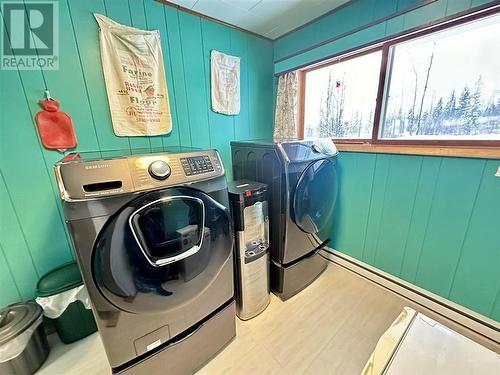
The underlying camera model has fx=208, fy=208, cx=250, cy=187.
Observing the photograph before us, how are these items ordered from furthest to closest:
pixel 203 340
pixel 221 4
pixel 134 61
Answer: pixel 221 4 < pixel 134 61 < pixel 203 340

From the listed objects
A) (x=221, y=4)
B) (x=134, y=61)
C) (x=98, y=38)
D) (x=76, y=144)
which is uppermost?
(x=221, y=4)

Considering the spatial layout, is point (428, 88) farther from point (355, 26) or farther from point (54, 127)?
point (54, 127)

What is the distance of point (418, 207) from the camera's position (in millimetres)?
1479

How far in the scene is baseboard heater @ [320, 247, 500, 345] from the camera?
4.21 ft

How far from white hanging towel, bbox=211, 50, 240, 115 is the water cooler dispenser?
2.98 ft

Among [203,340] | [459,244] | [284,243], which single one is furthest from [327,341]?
[459,244]

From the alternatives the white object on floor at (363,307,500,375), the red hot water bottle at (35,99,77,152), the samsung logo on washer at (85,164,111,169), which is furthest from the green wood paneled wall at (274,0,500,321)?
the red hot water bottle at (35,99,77,152)

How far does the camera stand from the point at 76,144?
4.39 ft

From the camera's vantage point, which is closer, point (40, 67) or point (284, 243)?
point (40, 67)

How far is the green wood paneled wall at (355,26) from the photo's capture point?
1243 millimetres

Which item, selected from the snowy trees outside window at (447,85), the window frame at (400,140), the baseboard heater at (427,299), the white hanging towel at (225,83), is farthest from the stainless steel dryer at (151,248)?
the snowy trees outside window at (447,85)

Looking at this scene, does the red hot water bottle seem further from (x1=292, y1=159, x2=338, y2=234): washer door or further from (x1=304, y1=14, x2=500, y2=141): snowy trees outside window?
(x1=304, y1=14, x2=500, y2=141): snowy trees outside window

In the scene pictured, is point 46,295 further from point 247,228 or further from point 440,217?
point 440,217

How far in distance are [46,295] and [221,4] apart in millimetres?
2256
